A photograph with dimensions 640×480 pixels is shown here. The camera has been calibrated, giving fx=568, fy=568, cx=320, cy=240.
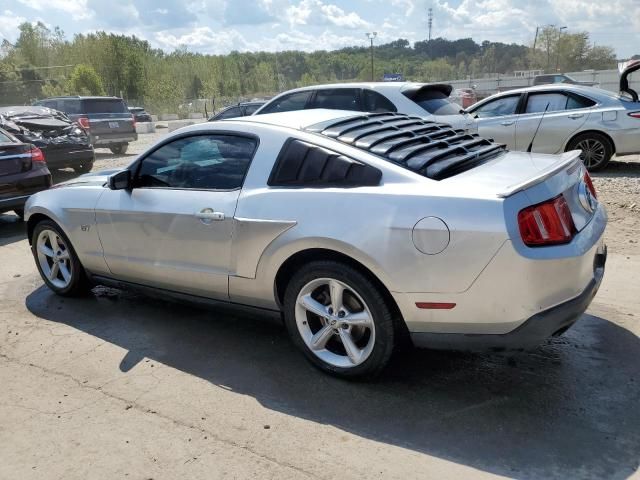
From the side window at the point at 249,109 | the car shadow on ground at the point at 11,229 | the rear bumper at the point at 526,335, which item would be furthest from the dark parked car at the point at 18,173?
the rear bumper at the point at 526,335

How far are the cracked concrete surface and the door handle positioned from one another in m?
0.65

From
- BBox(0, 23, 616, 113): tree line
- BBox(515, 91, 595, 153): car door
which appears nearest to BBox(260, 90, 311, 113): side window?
BBox(515, 91, 595, 153): car door

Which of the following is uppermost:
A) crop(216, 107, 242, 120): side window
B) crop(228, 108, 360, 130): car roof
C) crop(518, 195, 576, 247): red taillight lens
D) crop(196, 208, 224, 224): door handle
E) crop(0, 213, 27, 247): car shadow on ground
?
crop(228, 108, 360, 130): car roof

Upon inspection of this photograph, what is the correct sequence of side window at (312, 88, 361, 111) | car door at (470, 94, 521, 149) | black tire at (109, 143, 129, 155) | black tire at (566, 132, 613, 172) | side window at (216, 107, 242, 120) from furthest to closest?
black tire at (109, 143, 129, 155), side window at (216, 107, 242, 120), car door at (470, 94, 521, 149), black tire at (566, 132, 613, 172), side window at (312, 88, 361, 111)

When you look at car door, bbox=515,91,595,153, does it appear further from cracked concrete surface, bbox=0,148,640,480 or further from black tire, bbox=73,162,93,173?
black tire, bbox=73,162,93,173

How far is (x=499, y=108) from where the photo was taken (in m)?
10.1

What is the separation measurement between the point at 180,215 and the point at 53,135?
9.59 m

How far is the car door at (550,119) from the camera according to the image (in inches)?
373

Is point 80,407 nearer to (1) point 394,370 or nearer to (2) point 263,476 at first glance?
(2) point 263,476

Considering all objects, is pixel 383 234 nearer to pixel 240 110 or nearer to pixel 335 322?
pixel 335 322

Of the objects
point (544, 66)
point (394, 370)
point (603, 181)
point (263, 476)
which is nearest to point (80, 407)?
point (263, 476)

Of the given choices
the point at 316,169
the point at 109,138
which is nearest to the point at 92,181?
the point at 316,169

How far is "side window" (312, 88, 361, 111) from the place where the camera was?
8094mm

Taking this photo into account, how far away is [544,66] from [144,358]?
93600 mm
